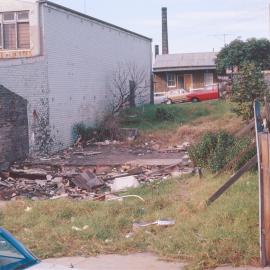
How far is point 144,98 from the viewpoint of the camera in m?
40.0

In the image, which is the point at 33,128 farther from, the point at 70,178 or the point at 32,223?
the point at 32,223

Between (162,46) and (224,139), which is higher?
(162,46)

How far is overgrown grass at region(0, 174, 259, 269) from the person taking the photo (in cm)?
802

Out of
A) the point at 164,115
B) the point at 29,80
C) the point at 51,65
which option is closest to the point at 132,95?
the point at 164,115

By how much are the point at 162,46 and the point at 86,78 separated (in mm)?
42109

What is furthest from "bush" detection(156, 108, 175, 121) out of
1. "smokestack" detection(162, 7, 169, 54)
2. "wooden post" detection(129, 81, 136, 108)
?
"smokestack" detection(162, 7, 169, 54)

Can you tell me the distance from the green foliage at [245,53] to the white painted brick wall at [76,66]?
16.2 m

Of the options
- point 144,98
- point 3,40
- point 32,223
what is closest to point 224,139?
point 32,223

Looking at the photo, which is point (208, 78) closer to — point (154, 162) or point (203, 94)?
point (203, 94)

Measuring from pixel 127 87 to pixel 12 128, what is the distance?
14506mm

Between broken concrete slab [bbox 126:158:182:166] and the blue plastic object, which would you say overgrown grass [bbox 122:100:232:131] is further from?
the blue plastic object

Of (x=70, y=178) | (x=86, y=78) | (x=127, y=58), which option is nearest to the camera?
(x=70, y=178)

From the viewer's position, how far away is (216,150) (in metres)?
13.8

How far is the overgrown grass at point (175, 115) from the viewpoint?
29.0m
